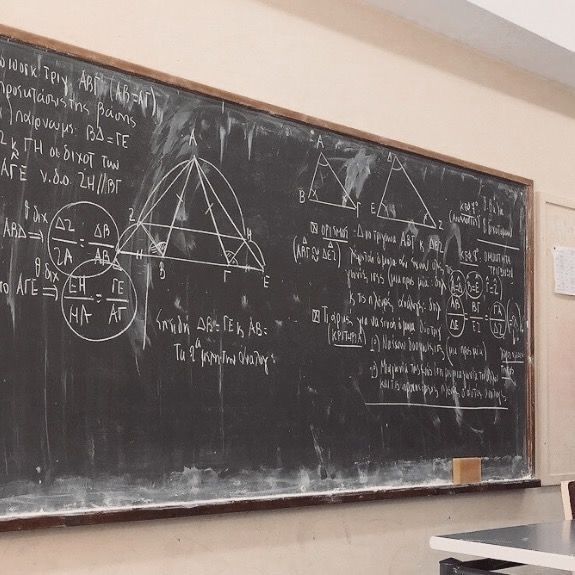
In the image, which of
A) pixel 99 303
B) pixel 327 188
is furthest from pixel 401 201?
pixel 99 303

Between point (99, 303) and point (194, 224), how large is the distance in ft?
1.35

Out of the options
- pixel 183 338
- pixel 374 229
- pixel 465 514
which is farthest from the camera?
pixel 465 514

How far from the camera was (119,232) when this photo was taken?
101 inches

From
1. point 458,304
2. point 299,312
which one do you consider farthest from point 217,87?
point 458,304

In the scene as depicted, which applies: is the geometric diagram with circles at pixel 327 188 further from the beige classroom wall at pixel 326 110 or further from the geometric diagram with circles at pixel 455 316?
the geometric diagram with circles at pixel 455 316

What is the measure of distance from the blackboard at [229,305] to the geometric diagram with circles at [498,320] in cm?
1

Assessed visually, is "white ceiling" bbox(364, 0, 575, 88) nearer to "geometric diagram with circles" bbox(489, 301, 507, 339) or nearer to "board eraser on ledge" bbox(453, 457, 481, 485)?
"geometric diagram with circles" bbox(489, 301, 507, 339)

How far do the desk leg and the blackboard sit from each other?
2.07 feet

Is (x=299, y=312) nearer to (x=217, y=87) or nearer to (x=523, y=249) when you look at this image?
(x=217, y=87)

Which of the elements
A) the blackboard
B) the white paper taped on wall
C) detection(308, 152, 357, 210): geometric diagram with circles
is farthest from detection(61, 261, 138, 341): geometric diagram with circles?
the white paper taped on wall

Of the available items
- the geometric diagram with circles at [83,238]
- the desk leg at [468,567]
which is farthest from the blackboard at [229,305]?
the desk leg at [468,567]

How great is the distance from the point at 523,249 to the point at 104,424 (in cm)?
208

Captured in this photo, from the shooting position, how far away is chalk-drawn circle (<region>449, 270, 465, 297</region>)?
3523 mm

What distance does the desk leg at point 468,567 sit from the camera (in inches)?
91.9
